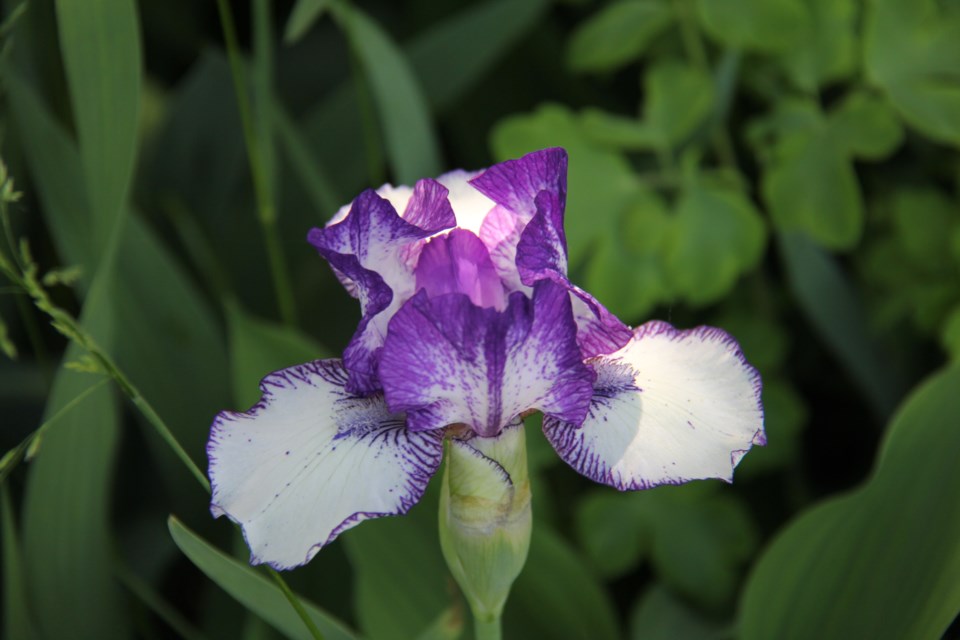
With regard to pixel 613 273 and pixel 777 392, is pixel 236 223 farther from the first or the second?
pixel 777 392

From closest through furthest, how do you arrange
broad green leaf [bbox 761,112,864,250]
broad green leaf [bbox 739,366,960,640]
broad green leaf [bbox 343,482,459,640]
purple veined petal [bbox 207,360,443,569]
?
purple veined petal [bbox 207,360,443,569]
broad green leaf [bbox 739,366,960,640]
broad green leaf [bbox 343,482,459,640]
broad green leaf [bbox 761,112,864,250]

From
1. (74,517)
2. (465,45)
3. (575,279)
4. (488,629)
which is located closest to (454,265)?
(488,629)

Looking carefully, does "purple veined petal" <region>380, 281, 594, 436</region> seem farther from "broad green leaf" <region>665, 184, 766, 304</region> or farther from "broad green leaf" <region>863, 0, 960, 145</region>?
"broad green leaf" <region>863, 0, 960, 145</region>

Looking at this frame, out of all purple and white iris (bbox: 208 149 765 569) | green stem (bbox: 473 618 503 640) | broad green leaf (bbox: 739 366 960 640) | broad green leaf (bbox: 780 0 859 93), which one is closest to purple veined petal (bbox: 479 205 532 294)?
purple and white iris (bbox: 208 149 765 569)

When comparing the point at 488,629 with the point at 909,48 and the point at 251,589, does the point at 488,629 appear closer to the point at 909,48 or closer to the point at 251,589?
the point at 251,589

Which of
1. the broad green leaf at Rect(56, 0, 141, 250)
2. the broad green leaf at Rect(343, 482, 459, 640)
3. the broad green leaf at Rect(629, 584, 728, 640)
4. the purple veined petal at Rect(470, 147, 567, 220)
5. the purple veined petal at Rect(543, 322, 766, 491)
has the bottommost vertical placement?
the broad green leaf at Rect(629, 584, 728, 640)
